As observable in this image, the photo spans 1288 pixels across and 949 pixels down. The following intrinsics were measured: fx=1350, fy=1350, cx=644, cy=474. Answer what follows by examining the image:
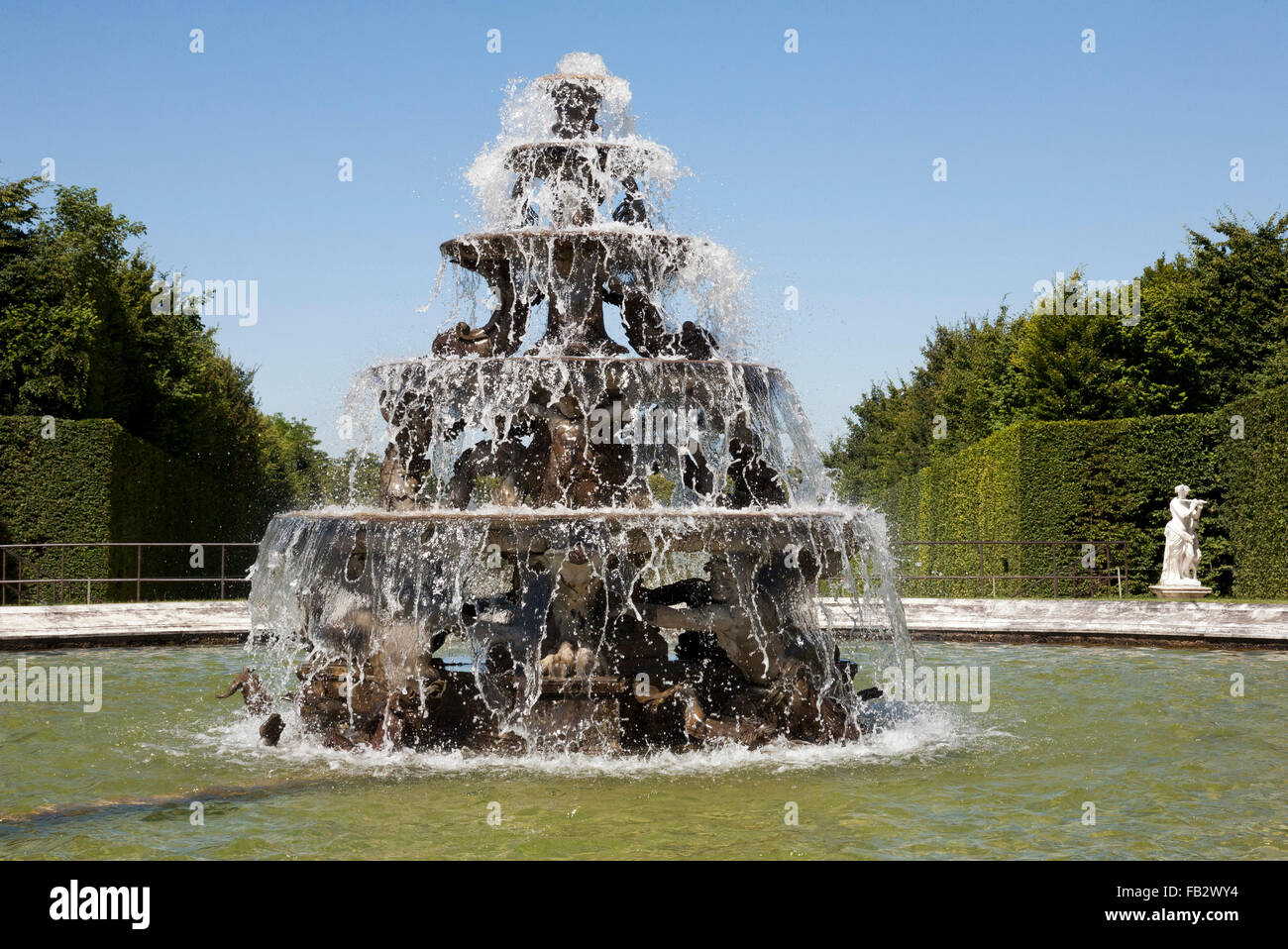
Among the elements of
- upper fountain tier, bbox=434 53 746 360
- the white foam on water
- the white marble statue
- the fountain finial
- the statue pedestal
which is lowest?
the white foam on water

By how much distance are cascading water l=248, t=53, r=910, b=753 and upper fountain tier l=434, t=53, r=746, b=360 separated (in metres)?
0.02

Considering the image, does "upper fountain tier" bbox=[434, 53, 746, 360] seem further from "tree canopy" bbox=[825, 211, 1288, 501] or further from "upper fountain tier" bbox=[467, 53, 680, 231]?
"tree canopy" bbox=[825, 211, 1288, 501]

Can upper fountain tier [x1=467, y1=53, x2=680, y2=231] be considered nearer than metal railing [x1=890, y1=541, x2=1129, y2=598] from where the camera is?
Yes

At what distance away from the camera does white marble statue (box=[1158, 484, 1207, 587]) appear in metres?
20.8

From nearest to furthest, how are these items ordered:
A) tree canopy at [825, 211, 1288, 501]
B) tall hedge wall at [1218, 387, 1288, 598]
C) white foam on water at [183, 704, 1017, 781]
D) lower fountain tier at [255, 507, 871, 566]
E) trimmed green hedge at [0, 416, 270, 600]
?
1. white foam on water at [183, 704, 1017, 781]
2. lower fountain tier at [255, 507, 871, 566]
3. tall hedge wall at [1218, 387, 1288, 598]
4. trimmed green hedge at [0, 416, 270, 600]
5. tree canopy at [825, 211, 1288, 501]

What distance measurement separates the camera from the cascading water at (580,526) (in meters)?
9.48

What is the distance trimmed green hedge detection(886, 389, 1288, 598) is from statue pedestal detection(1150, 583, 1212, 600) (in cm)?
198

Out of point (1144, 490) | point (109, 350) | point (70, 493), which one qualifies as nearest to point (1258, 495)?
point (1144, 490)

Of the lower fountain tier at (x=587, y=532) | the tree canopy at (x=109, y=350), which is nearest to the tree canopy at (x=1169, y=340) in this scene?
the tree canopy at (x=109, y=350)

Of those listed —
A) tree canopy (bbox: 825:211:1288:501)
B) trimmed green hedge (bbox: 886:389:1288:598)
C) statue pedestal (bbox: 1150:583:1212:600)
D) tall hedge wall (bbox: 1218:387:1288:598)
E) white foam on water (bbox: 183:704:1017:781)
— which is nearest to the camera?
white foam on water (bbox: 183:704:1017:781)

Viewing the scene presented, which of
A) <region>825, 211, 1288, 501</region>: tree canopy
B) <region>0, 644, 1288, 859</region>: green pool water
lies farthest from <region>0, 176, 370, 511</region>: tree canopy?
<region>825, 211, 1288, 501</region>: tree canopy

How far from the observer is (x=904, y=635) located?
37.4 ft

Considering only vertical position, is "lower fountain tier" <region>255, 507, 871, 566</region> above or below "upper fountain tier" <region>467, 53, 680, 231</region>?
below

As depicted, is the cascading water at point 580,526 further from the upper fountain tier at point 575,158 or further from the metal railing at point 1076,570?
the metal railing at point 1076,570
